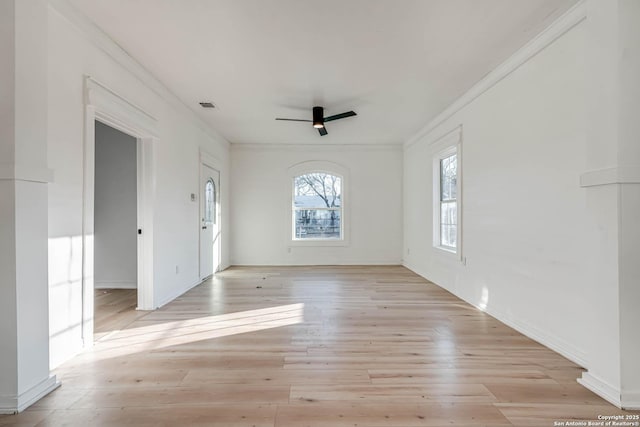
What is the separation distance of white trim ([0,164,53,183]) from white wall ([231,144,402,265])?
Answer: 4953 mm

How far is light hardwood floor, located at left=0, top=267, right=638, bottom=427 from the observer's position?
69.9 inches

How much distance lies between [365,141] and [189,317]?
187 inches

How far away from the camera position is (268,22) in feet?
8.28

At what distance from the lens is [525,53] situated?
286 cm

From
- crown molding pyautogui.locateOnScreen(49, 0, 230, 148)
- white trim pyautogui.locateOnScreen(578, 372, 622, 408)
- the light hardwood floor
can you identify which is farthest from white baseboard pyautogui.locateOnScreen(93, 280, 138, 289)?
white trim pyautogui.locateOnScreen(578, 372, 622, 408)

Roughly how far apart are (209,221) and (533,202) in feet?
15.9

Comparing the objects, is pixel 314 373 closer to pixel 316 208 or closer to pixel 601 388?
pixel 601 388

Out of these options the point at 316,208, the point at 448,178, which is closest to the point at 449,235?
the point at 448,178

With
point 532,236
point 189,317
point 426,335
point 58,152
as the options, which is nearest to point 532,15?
point 532,236

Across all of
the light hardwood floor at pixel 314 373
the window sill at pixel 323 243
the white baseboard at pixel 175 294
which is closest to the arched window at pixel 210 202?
the white baseboard at pixel 175 294

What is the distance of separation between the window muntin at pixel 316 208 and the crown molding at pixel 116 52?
2.99 metres

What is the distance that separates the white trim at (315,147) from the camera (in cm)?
684

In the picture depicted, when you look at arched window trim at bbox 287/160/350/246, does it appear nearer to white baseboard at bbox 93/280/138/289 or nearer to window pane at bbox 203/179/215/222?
window pane at bbox 203/179/215/222

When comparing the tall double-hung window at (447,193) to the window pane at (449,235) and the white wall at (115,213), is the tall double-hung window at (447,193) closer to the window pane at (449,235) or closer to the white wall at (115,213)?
the window pane at (449,235)
